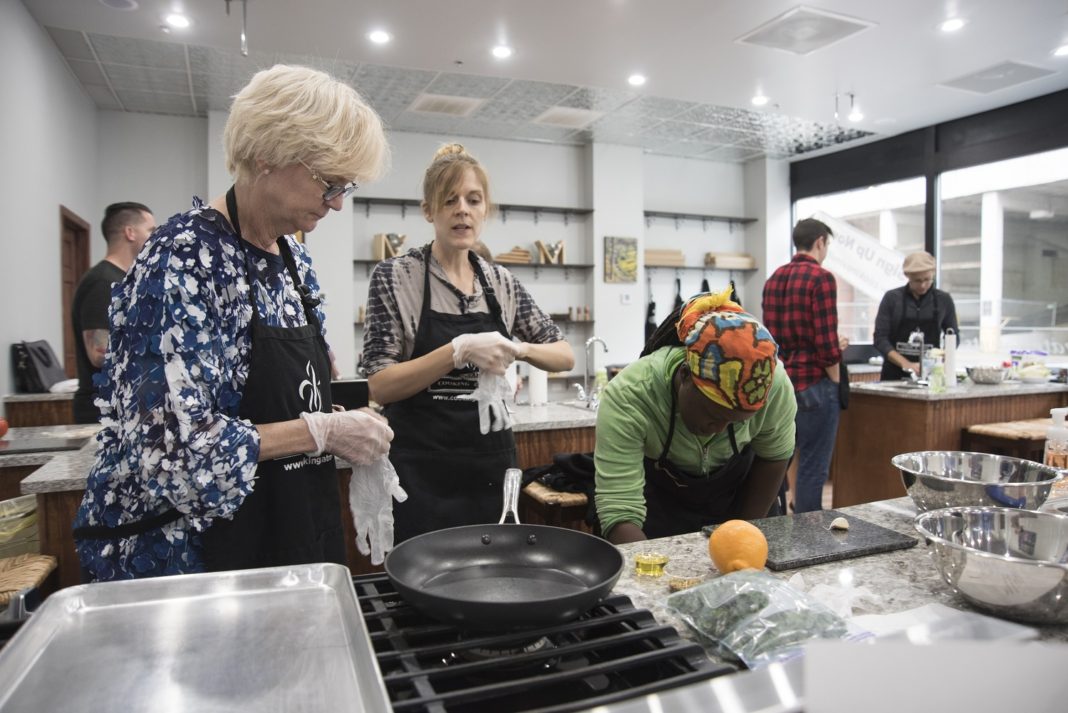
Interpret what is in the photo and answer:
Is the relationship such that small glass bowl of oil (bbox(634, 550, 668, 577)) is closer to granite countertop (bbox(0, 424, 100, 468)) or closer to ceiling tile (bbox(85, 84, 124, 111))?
granite countertop (bbox(0, 424, 100, 468))

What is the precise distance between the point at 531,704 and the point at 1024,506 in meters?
1.15

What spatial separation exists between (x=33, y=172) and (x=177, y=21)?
4.28 ft

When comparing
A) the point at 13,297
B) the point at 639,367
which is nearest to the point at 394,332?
the point at 639,367

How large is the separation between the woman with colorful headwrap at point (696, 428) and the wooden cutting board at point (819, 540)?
0.24m

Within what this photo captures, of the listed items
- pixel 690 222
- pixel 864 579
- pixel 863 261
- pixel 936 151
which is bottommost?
pixel 864 579

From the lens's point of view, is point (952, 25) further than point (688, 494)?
Yes

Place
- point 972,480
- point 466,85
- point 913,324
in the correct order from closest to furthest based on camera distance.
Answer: point 972,480 < point 913,324 < point 466,85

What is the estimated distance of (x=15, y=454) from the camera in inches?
96.0

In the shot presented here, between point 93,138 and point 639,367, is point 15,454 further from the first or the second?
point 93,138

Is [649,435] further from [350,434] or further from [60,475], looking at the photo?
[60,475]

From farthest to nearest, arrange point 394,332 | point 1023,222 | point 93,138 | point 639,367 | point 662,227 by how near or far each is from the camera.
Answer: point 662,227, point 1023,222, point 93,138, point 394,332, point 639,367

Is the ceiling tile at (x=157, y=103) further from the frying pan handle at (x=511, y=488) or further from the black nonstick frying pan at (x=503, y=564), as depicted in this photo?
the black nonstick frying pan at (x=503, y=564)

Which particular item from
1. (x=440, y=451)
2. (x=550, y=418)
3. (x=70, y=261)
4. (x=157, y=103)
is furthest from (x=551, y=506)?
(x=157, y=103)

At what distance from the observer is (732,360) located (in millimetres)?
1382
